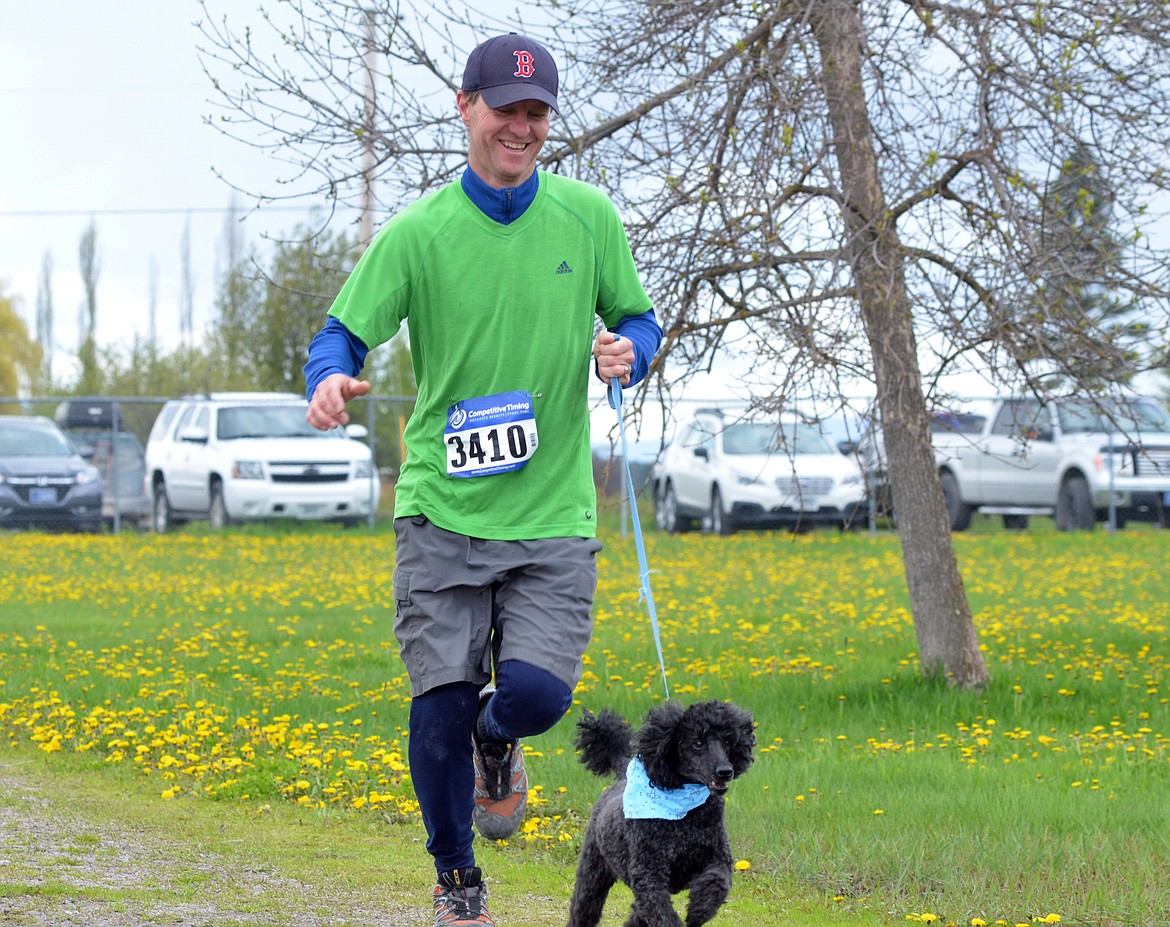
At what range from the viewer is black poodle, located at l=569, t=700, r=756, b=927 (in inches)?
143

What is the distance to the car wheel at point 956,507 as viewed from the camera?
2363 cm

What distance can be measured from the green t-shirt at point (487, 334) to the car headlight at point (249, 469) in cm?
1752

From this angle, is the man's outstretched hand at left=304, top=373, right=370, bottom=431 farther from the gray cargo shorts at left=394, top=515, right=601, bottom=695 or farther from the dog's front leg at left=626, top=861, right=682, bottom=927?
the dog's front leg at left=626, top=861, right=682, bottom=927

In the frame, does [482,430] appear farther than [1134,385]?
No

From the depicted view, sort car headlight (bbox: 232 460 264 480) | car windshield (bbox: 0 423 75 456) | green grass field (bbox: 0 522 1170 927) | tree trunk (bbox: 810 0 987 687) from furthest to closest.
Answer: car windshield (bbox: 0 423 75 456) → car headlight (bbox: 232 460 264 480) → tree trunk (bbox: 810 0 987 687) → green grass field (bbox: 0 522 1170 927)

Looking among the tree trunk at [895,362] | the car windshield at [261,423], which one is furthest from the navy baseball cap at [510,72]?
the car windshield at [261,423]

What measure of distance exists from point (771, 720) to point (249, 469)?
566 inches

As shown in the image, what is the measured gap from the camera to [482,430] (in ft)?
13.0

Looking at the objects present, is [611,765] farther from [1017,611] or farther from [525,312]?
[1017,611]

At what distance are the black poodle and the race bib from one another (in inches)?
29.6

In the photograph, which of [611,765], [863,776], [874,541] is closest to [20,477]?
[874,541]

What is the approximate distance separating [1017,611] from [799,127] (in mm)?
6567

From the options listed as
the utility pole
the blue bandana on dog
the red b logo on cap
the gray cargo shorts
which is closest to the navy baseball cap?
the red b logo on cap

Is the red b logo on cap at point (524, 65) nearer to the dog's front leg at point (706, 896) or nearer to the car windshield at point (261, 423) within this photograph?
the dog's front leg at point (706, 896)
